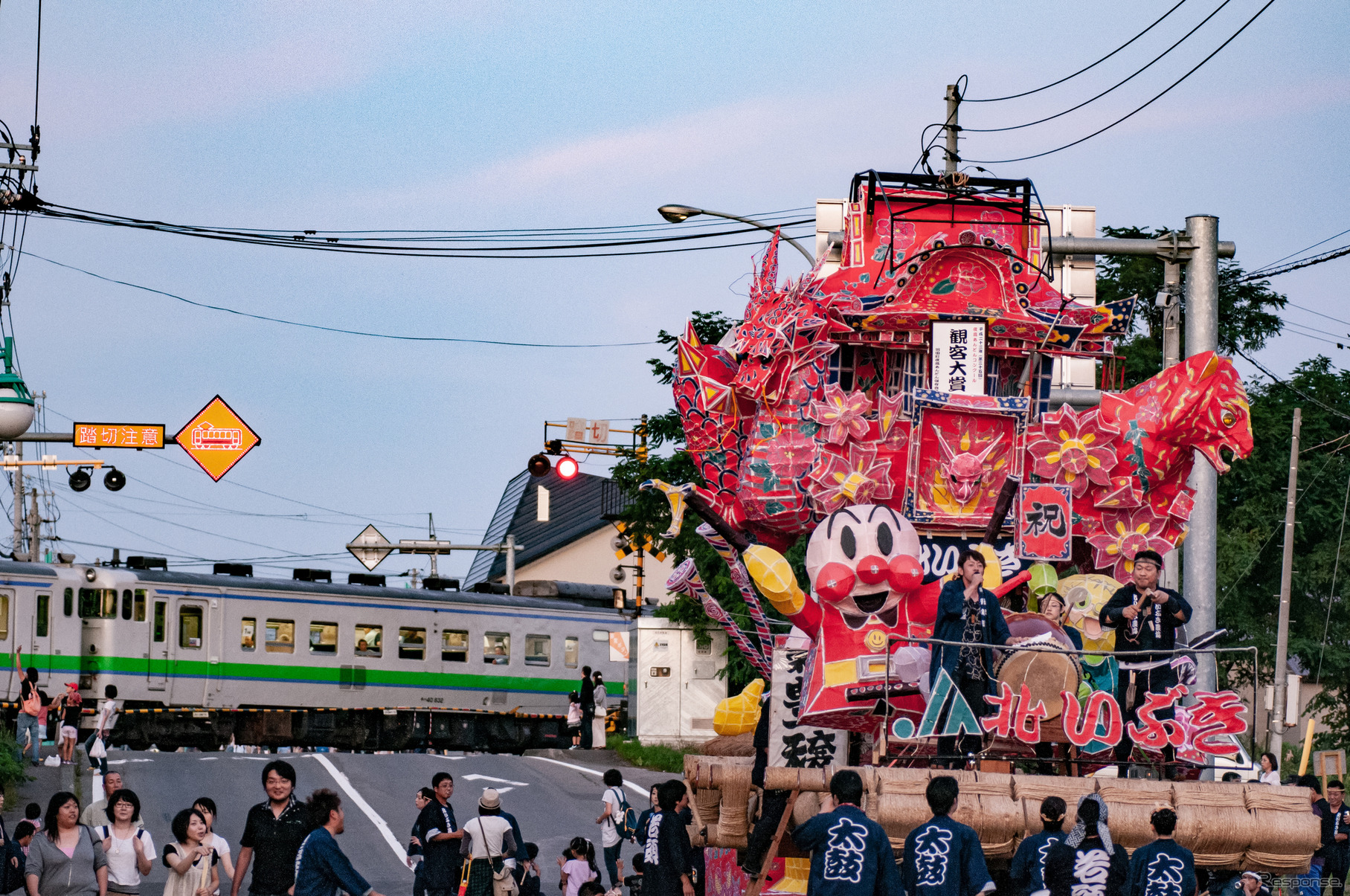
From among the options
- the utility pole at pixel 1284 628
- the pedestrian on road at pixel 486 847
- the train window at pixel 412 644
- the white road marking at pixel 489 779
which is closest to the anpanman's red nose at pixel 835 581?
the pedestrian on road at pixel 486 847

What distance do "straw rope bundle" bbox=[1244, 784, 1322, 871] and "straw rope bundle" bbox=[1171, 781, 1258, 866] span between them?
0.06m

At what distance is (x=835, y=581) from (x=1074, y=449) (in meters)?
3.02

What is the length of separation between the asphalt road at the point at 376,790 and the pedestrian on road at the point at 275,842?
8489mm

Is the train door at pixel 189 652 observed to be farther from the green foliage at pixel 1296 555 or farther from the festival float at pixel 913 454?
the festival float at pixel 913 454

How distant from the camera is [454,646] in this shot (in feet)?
141

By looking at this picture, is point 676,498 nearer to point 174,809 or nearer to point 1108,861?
point 1108,861

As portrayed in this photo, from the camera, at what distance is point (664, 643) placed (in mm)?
43594

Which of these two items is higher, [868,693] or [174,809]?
[868,693]

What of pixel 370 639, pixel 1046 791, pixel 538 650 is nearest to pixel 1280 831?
pixel 1046 791

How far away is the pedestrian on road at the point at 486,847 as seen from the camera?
16797 mm

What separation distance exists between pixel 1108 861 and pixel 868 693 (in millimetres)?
4133

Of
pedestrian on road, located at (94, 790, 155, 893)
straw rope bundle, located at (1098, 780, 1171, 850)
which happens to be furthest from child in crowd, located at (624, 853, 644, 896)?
straw rope bundle, located at (1098, 780, 1171, 850)

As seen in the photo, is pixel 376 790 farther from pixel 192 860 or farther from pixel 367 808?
pixel 192 860

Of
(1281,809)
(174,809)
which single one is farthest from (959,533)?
(174,809)
